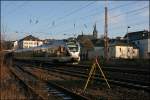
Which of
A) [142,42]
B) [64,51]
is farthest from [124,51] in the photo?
[64,51]

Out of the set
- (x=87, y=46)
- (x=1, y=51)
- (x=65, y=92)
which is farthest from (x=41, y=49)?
(x=87, y=46)

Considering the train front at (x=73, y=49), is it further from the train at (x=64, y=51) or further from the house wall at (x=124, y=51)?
the house wall at (x=124, y=51)

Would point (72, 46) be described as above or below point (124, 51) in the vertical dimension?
above

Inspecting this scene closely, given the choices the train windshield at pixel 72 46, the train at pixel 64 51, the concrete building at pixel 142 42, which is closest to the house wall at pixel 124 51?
the concrete building at pixel 142 42

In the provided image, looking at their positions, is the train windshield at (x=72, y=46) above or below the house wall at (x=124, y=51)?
above

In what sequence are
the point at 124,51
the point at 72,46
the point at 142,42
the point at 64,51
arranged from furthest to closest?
the point at 142,42
the point at 124,51
the point at 72,46
the point at 64,51

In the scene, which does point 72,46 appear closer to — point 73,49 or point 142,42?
point 73,49

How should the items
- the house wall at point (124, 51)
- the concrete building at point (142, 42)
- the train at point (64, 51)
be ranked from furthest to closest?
the concrete building at point (142, 42)
the house wall at point (124, 51)
the train at point (64, 51)

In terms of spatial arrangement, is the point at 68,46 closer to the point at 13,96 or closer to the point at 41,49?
the point at 41,49

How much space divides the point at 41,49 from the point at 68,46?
32.9ft

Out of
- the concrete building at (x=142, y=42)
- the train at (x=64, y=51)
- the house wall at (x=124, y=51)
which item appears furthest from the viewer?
the concrete building at (x=142, y=42)

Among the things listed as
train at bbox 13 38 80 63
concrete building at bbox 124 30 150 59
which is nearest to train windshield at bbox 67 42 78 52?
train at bbox 13 38 80 63

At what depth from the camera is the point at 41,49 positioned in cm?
5288

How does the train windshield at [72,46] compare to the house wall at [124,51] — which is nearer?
the train windshield at [72,46]
